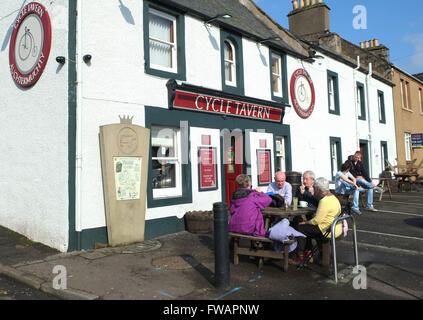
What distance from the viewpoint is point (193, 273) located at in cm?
537

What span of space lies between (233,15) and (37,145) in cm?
764

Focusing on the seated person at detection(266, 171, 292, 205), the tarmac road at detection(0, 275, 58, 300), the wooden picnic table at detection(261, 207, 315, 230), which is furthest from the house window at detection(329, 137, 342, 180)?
the tarmac road at detection(0, 275, 58, 300)

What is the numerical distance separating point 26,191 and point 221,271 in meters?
5.41

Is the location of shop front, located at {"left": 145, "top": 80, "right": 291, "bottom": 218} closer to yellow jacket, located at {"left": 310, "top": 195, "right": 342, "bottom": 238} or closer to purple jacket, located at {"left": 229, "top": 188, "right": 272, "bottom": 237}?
purple jacket, located at {"left": 229, "top": 188, "right": 272, "bottom": 237}

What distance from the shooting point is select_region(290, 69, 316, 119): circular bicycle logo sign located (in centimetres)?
1298

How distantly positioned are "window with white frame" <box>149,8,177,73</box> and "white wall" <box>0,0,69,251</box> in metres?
2.21

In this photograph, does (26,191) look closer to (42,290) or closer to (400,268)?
(42,290)

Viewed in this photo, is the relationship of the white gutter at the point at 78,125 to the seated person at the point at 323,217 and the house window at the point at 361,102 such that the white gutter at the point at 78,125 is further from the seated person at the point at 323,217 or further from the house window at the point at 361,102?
the house window at the point at 361,102

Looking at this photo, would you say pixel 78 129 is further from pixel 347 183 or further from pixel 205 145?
pixel 347 183

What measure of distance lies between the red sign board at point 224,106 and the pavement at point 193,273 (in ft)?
11.3

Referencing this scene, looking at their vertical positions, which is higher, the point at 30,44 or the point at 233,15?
the point at 233,15

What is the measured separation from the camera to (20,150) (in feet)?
26.8

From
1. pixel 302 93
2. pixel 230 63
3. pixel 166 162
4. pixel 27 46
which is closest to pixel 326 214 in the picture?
pixel 166 162

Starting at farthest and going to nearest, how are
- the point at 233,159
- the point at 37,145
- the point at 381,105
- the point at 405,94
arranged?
the point at 405,94 < the point at 381,105 < the point at 233,159 < the point at 37,145
